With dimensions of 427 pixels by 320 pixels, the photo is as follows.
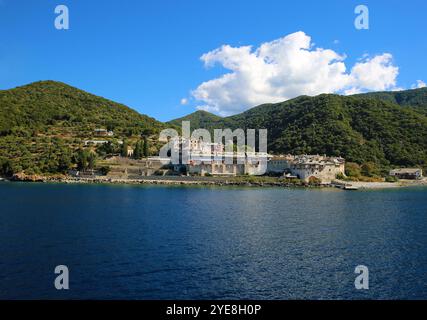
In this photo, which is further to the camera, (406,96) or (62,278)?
(406,96)

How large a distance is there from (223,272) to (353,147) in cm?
9129

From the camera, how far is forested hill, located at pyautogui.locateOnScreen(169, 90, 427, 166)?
103m

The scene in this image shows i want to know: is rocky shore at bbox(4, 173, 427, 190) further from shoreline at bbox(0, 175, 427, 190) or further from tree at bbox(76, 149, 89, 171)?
tree at bbox(76, 149, 89, 171)

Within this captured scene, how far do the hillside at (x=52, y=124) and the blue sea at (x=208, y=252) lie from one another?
149 ft

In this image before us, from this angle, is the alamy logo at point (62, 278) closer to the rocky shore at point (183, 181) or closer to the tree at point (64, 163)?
the rocky shore at point (183, 181)

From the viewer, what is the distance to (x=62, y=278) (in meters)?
17.4

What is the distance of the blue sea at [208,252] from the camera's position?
55.7 ft

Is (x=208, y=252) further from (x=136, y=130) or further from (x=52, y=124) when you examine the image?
(x=52, y=124)

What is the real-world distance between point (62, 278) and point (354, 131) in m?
107

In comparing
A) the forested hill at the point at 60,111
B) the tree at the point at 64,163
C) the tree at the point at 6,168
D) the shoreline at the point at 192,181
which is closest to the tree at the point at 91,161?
the shoreline at the point at 192,181

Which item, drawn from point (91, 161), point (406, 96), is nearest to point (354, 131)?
point (91, 161)
